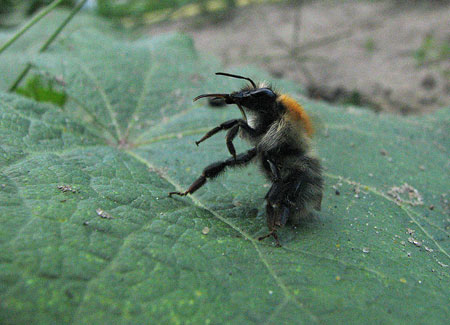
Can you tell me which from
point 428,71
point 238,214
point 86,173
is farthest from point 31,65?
point 428,71

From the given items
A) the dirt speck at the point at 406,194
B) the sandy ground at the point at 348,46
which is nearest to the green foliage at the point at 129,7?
the sandy ground at the point at 348,46

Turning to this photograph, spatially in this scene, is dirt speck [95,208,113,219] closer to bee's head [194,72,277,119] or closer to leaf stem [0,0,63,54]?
bee's head [194,72,277,119]

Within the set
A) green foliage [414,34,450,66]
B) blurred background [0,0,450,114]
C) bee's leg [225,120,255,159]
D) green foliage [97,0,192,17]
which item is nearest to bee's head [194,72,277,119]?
bee's leg [225,120,255,159]

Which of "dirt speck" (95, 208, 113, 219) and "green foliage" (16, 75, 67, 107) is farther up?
"dirt speck" (95, 208, 113, 219)

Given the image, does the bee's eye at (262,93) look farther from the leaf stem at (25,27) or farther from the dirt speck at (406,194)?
the leaf stem at (25,27)

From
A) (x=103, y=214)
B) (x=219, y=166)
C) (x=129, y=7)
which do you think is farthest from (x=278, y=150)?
(x=129, y=7)

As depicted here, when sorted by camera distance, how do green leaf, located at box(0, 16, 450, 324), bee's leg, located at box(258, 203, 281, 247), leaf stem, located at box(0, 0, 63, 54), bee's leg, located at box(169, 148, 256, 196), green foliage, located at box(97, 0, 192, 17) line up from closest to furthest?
green leaf, located at box(0, 16, 450, 324), bee's leg, located at box(258, 203, 281, 247), bee's leg, located at box(169, 148, 256, 196), leaf stem, located at box(0, 0, 63, 54), green foliage, located at box(97, 0, 192, 17)

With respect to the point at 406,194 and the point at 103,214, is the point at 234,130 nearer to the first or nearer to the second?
the point at 103,214

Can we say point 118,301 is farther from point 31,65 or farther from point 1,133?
point 31,65
